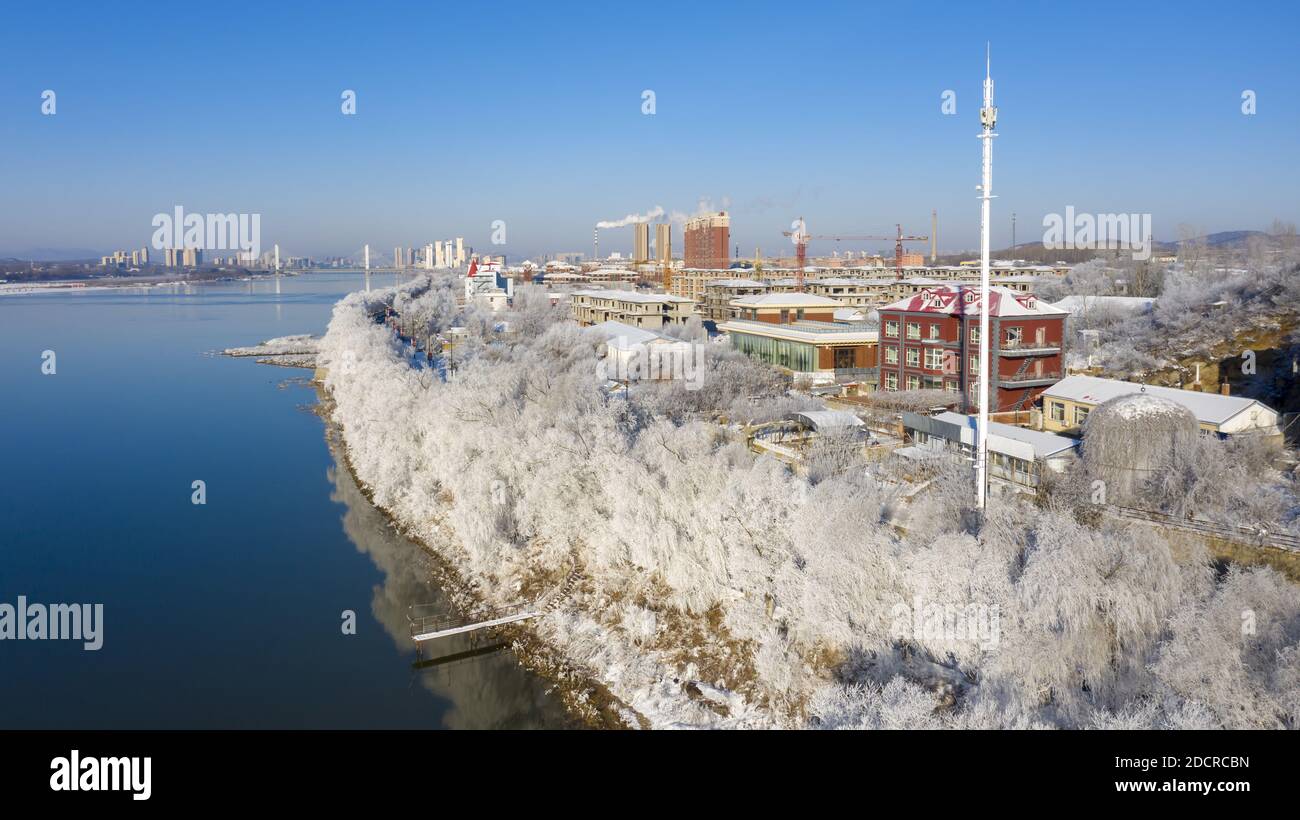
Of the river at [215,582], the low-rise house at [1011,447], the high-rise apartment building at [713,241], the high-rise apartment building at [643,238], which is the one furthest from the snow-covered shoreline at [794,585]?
the high-rise apartment building at [643,238]

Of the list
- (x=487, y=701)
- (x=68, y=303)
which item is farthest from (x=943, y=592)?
(x=68, y=303)

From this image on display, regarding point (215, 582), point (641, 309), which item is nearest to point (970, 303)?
point (215, 582)

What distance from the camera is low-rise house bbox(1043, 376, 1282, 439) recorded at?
451 inches

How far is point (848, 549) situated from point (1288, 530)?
4.38 m

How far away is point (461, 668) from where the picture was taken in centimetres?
1007

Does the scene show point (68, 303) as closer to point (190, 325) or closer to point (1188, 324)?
point (190, 325)

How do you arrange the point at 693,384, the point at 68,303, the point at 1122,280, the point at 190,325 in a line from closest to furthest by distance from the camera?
1. the point at 693,384
2. the point at 1122,280
3. the point at 190,325
4. the point at 68,303

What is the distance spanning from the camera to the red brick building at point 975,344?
16016 millimetres

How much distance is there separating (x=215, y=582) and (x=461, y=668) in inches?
177

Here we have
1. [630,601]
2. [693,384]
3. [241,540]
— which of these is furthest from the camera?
[693,384]

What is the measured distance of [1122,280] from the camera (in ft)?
112

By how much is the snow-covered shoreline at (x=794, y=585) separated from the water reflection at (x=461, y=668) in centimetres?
59

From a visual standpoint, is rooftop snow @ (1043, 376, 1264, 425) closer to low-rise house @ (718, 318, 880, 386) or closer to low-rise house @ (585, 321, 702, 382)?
low-rise house @ (718, 318, 880, 386)
